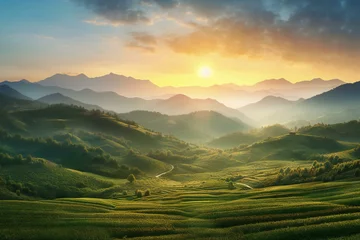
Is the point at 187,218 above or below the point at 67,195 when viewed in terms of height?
above

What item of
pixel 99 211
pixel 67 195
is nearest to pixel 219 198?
pixel 99 211

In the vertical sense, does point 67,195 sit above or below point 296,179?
below

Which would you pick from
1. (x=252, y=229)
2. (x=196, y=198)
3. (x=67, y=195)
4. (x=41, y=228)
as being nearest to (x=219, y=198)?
(x=196, y=198)

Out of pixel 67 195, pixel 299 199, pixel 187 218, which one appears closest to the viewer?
pixel 187 218

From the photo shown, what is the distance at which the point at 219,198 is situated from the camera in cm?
10950

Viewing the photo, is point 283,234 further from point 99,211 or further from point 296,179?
point 296,179

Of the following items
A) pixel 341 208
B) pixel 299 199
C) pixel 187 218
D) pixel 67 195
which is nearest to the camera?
pixel 341 208

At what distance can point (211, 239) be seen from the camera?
5550cm

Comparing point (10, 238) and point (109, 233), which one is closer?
point (10, 238)

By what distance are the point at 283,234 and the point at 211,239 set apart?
1266 centimetres

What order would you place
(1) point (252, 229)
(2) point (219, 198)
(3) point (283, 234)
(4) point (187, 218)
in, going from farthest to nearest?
(2) point (219, 198)
(4) point (187, 218)
(1) point (252, 229)
(3) point (283, 234)

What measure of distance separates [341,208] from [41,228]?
62816mm

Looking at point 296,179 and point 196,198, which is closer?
point 196,198

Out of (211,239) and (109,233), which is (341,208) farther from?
(109,233)
